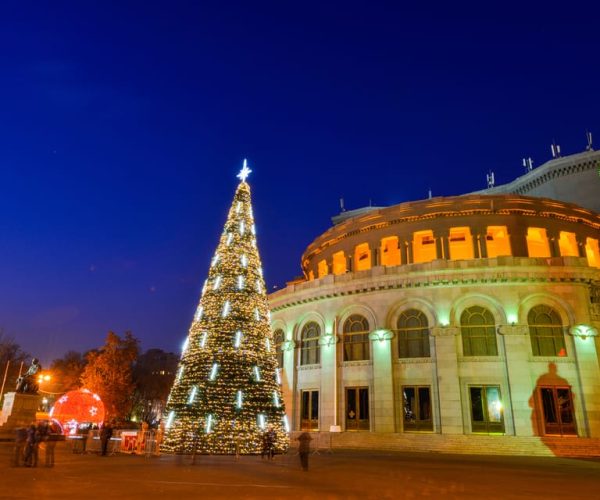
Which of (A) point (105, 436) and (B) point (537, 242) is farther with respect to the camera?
(B) point (537, 242)

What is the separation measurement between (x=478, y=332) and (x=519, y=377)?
3152mm

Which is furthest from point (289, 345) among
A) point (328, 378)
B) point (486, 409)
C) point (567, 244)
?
point (567, 244)

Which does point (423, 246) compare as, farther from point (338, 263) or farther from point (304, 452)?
point (304, 452)

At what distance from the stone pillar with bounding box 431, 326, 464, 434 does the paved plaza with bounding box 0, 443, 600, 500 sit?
743 centimetres

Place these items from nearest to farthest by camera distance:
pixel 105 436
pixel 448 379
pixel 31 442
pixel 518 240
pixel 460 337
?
pixel 31 442, pixel 105 436, pixel 448 379, pixel 460 337, pixel 518 240

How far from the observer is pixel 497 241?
3341 centimetres

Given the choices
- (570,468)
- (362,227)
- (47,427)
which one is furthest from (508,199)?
(47,427)

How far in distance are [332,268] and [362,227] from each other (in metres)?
4.66

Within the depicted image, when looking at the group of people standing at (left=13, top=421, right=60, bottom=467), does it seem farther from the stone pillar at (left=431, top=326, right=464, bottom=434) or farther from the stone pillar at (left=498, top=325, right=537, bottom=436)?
the stone pillar at (left=498, top=325, right=537, bottom=436)

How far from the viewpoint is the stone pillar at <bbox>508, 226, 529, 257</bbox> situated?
3191cm

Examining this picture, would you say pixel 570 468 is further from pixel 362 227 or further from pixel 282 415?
pixel 362 227

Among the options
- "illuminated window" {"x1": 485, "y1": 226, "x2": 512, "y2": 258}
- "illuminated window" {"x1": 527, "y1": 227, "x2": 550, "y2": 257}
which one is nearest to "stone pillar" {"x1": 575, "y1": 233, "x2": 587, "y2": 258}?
"illuminated window" {"x1": 527, "y1": 227, "x2": 550, "y2": 257}

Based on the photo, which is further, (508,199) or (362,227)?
(362,227)

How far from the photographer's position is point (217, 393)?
17391 mm
